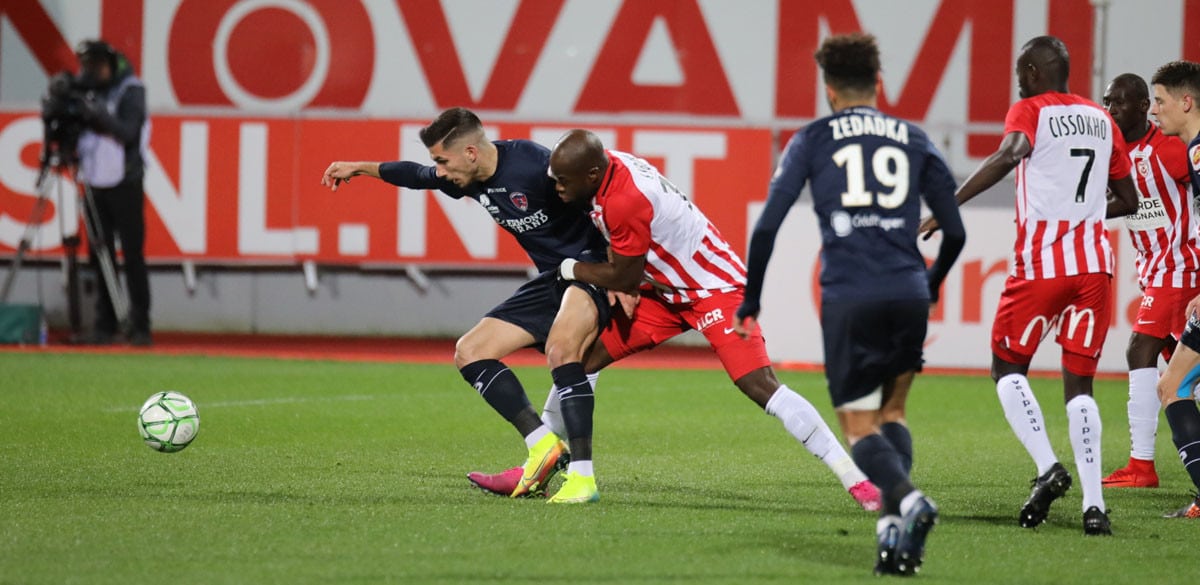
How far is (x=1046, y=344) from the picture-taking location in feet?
44.7

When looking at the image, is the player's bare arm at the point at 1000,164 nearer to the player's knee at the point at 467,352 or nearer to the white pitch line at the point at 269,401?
the player's knee at the point at 467,352

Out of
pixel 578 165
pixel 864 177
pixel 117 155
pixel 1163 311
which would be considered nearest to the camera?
pixel 864 177

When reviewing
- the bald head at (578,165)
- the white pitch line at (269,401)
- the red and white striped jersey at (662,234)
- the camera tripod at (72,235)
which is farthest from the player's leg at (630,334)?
the camera tripod at (72,235)

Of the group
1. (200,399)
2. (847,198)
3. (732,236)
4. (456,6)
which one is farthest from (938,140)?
(847,198)

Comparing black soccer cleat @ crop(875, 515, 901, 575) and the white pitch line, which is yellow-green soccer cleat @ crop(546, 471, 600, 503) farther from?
the white pitch line

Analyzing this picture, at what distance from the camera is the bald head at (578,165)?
20.8 ft

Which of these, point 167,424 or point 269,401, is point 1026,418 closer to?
point 167,424

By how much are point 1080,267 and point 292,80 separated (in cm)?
1232

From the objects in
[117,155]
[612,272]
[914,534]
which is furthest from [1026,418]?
[117,155]

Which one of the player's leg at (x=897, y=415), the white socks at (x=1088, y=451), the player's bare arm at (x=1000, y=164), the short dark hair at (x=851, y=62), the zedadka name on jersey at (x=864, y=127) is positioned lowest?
the white socks at (x=1088, y=451)

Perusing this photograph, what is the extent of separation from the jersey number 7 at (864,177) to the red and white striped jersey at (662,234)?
151 cm

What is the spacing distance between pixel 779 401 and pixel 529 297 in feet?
4.38

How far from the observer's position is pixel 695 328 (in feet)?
22.5

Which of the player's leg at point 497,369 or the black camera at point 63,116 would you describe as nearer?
the player's leg at point 497,369
